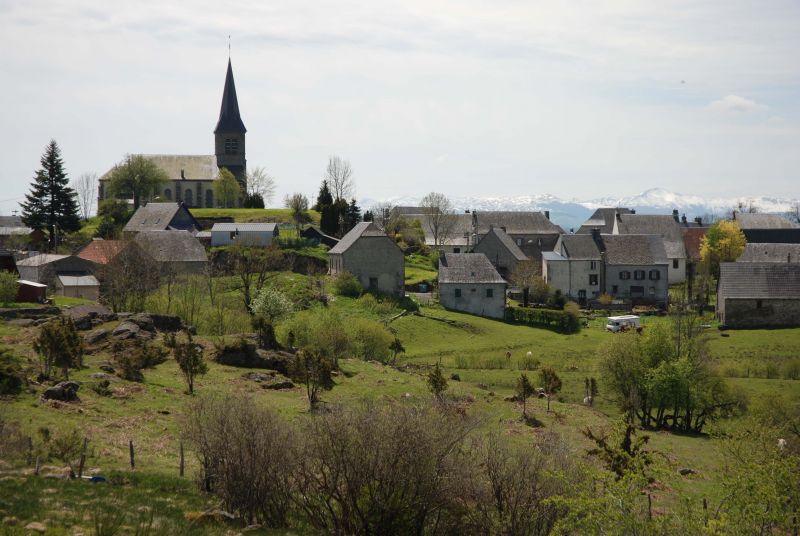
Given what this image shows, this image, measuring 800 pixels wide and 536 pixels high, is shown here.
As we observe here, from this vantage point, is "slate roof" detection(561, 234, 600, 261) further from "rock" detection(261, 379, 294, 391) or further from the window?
the window

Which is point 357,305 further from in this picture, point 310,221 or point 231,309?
point 310,221

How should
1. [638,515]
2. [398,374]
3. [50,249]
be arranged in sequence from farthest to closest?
[50,249] < [398,374] < [638,515]

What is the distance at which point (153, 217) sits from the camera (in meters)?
86.4

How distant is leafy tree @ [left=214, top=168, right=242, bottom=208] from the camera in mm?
105250

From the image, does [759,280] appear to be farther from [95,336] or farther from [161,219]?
[161,219]

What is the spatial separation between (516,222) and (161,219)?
42729mm

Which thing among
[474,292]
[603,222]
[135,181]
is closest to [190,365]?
[474,292]

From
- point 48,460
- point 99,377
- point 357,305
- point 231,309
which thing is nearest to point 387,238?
point 357,305

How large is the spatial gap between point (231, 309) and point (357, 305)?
10.8 m

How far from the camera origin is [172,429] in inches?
1148

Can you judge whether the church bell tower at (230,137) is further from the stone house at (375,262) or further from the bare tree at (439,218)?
the stone house at (375,262)

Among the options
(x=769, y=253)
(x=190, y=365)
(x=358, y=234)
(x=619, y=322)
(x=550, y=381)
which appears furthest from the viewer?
(x=769, y=253)

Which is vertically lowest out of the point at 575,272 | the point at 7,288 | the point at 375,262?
the point at 575,272

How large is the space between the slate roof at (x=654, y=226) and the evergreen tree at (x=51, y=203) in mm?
62000
